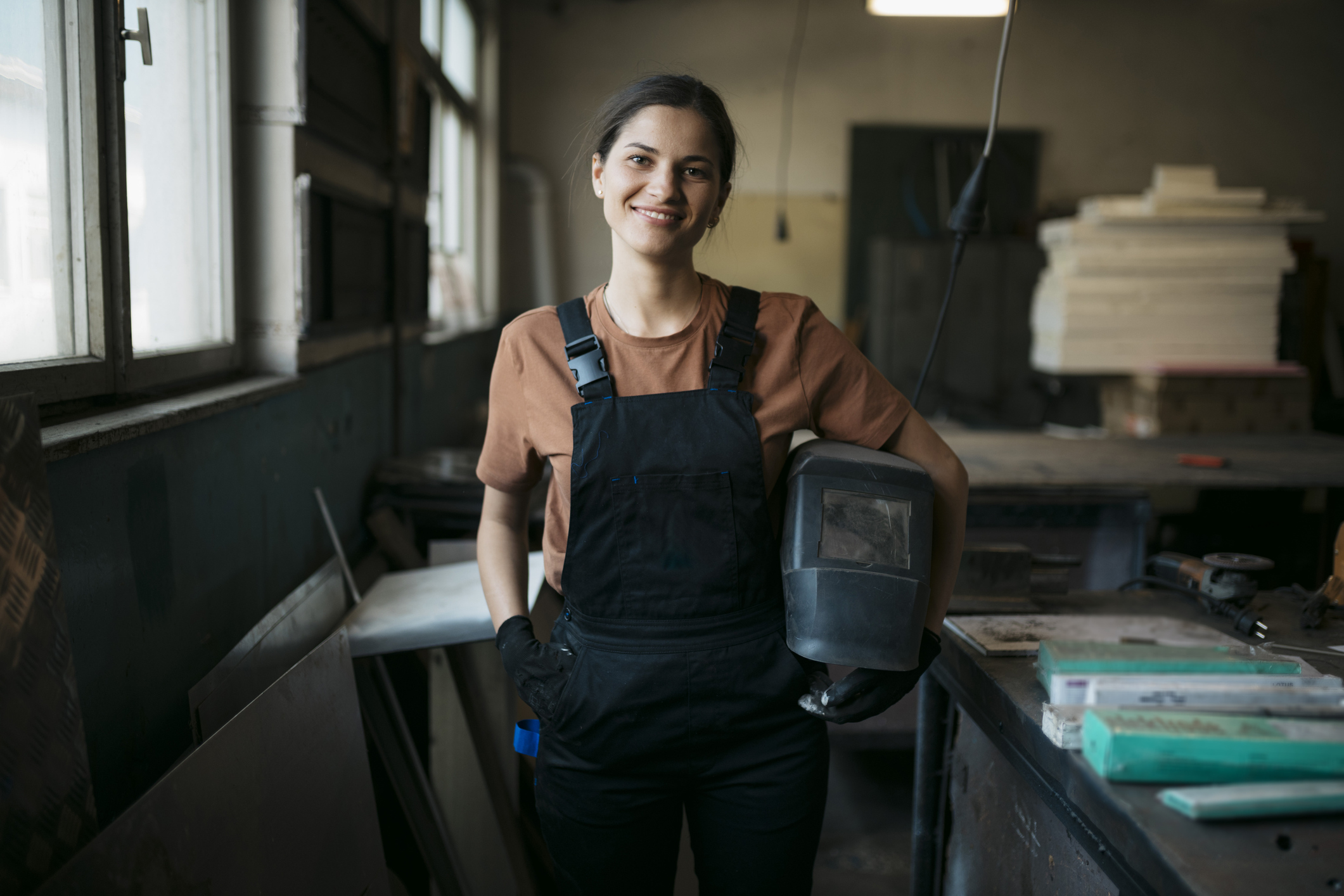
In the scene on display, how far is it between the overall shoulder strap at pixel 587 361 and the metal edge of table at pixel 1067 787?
649 millimetres

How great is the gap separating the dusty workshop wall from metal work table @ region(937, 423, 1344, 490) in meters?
1.77

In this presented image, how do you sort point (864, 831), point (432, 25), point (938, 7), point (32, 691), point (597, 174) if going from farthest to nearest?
1. point (432, 25)
2. point (938, 7)
3. point (864, 831)
4. point (597, 174)
5. point (32, 691)

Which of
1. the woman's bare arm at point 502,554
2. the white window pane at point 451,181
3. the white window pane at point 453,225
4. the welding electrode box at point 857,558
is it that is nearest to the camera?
the welding electrode box at point 857,558

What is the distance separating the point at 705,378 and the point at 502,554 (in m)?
0.42

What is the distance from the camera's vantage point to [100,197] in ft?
4.44

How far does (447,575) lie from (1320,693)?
1.50 m

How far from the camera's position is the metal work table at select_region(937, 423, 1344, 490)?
2.78 meters

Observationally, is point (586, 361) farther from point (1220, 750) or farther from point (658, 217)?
point (1220, 750)

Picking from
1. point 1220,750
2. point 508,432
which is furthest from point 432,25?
point 1220,750

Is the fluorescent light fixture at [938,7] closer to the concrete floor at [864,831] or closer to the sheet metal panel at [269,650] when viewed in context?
the concrete floor at [864,831]

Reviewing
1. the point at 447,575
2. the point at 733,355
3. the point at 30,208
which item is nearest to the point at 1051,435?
the point at 447,575

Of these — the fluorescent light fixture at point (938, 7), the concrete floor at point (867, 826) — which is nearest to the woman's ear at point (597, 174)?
the concrete floor at point (867, 826)

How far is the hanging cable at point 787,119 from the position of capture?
6.03m

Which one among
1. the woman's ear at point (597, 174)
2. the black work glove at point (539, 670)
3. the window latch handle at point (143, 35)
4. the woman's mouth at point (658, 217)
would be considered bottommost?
the black work glove at point (539, 670)
